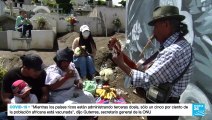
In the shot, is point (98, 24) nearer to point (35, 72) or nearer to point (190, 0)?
point (190, 0)

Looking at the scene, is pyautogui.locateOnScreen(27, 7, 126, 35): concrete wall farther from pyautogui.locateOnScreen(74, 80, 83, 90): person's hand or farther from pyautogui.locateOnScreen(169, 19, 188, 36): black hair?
pyautogui.locateOnScreen(169, 19, 188, 36): black hair

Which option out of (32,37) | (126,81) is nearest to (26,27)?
(32,37)

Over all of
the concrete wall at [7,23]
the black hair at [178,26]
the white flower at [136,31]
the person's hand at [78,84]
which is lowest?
the concrete wall at [7,23]

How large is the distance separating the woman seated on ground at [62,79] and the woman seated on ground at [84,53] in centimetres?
264

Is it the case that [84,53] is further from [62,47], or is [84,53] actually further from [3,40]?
[3,40]

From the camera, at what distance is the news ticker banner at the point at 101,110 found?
10.6ft

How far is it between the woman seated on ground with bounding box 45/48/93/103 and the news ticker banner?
1.19 ft

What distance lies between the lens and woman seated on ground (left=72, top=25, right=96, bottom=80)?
7.22m

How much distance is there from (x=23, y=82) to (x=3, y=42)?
35.1 feet

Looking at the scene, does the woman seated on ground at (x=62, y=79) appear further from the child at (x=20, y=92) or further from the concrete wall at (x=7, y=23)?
the concrete wall at (x=7, y=23)

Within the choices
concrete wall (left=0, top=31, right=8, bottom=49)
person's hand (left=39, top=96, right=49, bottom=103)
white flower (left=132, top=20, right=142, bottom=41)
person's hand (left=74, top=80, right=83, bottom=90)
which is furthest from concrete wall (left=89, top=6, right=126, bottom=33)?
person's hand (left=39, top=96, right=49, bottom=103)

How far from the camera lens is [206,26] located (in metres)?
4.94

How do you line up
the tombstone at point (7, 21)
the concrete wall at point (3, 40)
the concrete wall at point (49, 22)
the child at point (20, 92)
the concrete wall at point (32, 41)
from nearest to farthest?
the child at point (20, 92)
the concrete wall at point (32, 41)
the concrete wall at point (3, 40)
the concrete wall at point (49, 22)
the tombstone at point (7, 21)

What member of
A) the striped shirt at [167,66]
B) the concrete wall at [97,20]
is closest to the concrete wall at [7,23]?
the concrete wall at [97,20]
